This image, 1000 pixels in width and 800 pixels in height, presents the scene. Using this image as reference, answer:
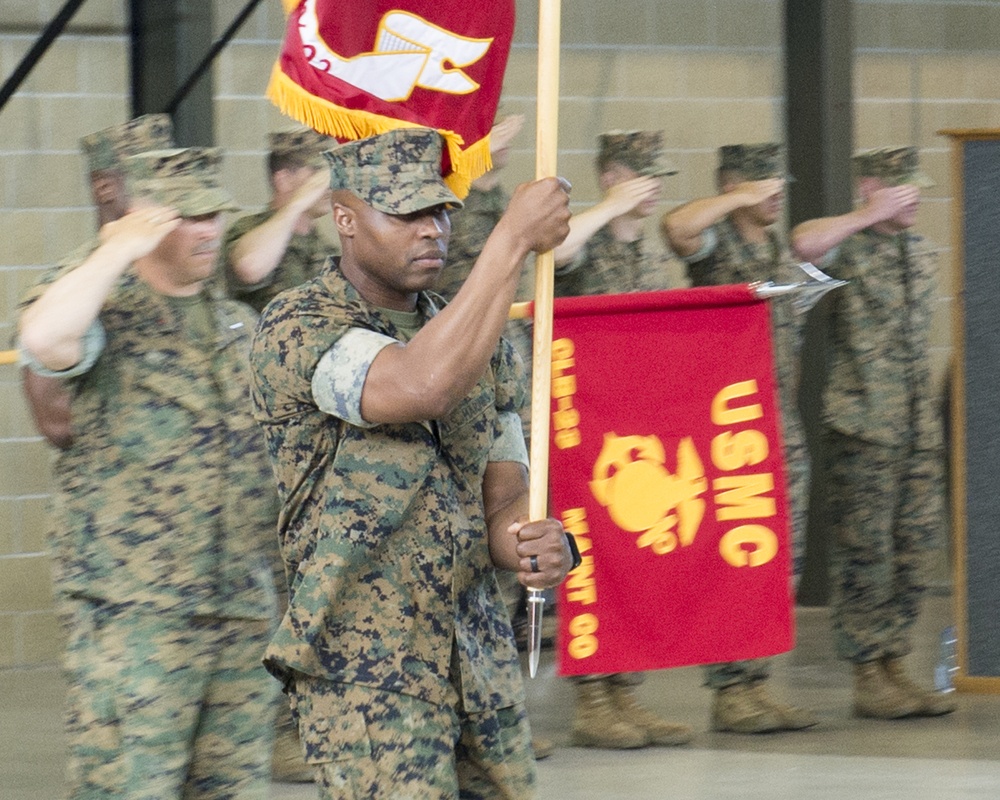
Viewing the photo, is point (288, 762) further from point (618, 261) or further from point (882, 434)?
point (882, 434)

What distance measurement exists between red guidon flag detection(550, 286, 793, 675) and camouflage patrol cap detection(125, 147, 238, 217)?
3.55 feet

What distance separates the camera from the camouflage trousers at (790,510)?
553cm

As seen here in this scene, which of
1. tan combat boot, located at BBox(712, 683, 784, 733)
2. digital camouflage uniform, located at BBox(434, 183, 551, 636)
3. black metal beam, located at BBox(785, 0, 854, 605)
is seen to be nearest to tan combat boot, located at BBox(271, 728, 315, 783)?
digital camouflage uniform, located at BBox(434, 183, 551, 636)

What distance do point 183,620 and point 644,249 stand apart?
261 cm

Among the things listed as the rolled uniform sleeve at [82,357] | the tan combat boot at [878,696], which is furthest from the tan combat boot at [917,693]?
the rolled uniform sleeve at [82,357]

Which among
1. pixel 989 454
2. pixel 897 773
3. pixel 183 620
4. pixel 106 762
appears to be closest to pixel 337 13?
pixel 183 620

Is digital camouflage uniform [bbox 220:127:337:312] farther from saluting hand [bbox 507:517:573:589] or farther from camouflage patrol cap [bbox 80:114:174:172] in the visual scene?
saluting hand [bbox 507:517:573:589]

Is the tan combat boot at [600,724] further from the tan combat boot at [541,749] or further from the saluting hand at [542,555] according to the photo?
the saluting hand at [542,555]

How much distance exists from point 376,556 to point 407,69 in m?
0.79

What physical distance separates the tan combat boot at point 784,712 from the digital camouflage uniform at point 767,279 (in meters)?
0.04

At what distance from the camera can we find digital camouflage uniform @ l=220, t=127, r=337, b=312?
5227 mm

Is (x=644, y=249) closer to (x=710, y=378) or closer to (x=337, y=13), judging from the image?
(x=710, y=378)

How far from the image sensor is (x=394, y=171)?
2721 mm

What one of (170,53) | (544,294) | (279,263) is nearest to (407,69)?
(544,294)
